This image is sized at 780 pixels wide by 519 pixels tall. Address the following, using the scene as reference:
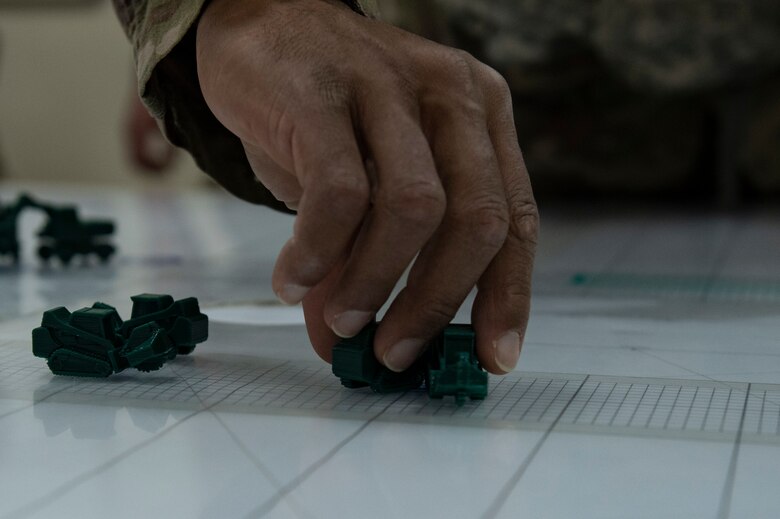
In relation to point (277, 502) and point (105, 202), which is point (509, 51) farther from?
point (277, 502)

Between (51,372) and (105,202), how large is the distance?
234cm

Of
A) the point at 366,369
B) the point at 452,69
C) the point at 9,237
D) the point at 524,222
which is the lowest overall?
the point at 9,237

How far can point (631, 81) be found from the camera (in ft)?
8.68

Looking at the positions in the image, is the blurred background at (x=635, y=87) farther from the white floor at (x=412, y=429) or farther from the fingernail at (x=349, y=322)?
the fingernail at (x=349, y=322)

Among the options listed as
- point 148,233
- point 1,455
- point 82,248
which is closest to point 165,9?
point 1,455

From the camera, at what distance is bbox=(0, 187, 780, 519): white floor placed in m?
0.64

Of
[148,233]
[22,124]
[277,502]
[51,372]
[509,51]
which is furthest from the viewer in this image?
[22,124]

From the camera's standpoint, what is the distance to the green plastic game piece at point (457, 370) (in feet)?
2.69

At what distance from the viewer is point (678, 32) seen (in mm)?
2467

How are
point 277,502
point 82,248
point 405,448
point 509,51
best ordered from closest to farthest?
point 277,502, point 405,448, point 82,248, point 509,51

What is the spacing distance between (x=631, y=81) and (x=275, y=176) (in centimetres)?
183

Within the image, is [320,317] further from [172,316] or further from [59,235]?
[59,235]

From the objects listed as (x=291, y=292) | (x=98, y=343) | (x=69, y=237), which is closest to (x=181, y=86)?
(x=98, y=343)

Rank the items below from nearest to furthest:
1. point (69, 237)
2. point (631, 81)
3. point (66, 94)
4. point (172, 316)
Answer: point (172, 316)
point (69, 237)
point (631, 81)
point (66, 94)
